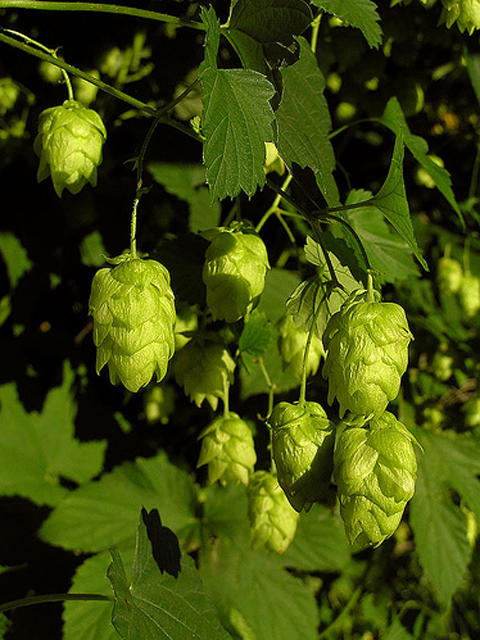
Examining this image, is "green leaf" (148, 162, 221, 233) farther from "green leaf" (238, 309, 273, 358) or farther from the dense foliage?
"green leaf" (238, 309, 273, 358)

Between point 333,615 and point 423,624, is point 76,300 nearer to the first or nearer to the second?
point 333,615

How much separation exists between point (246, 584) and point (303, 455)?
0.92 m

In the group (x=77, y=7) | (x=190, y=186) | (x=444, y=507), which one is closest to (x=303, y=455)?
(x=77, y=7)

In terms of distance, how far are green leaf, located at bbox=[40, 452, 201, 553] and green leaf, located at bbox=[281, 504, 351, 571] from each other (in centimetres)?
28

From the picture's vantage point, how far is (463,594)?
2.75 m

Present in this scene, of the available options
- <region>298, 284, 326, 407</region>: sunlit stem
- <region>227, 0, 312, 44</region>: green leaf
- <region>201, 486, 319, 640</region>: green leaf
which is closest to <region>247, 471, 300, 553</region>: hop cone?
<region>298, 284, 326, 407</region>: sunlit stem

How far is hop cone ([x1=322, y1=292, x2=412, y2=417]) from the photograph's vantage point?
0.74m

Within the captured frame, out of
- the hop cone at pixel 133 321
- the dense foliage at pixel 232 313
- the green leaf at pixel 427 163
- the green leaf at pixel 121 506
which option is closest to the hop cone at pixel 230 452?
the dense foliage at pixel 232 313

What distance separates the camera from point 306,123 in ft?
3.48

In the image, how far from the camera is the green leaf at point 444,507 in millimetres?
1645

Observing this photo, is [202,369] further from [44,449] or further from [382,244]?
[44,449]

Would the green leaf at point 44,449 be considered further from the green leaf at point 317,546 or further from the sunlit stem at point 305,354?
the sunlit stem at point 305,354

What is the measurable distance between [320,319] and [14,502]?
3.82 feet

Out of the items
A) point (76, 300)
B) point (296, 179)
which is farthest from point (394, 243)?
point (76, 300)
